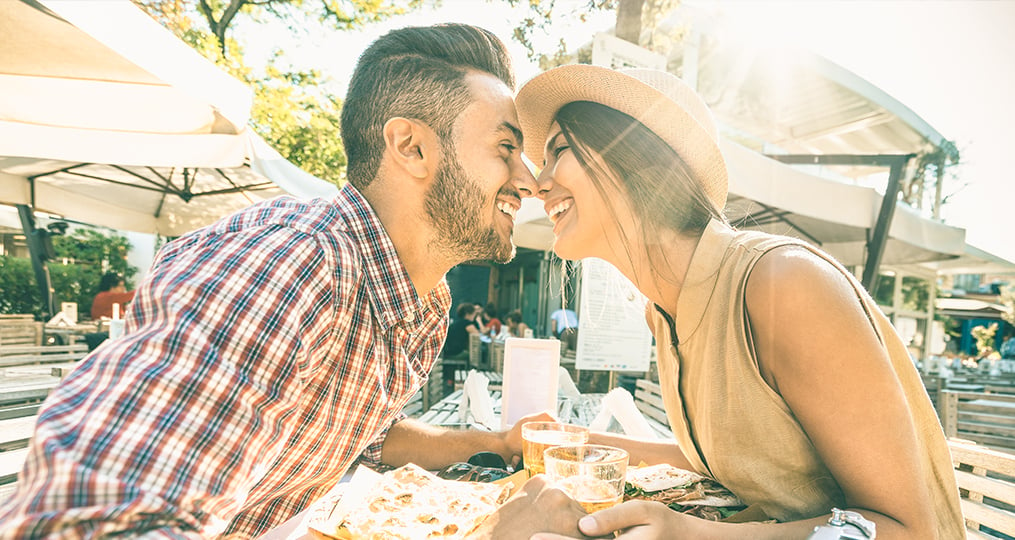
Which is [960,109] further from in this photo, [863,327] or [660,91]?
[863,327]

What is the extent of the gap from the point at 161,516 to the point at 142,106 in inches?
187

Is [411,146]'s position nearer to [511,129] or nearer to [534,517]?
[511,129]

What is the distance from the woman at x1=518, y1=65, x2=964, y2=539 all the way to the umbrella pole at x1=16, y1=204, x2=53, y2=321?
33.5ft

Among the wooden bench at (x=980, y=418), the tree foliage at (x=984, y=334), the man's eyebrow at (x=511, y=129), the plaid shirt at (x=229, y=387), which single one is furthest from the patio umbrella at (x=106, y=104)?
the tree foliage at (x=984, y=334)

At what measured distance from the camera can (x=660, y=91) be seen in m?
1.61

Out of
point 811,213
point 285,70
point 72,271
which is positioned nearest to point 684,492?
point 811,213

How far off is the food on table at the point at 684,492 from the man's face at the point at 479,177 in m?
0.89

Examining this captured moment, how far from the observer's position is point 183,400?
0.76m

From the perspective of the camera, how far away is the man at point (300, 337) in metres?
0.69

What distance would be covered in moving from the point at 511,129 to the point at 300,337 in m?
1.09

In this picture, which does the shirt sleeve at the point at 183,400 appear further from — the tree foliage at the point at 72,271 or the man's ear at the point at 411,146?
the tree foliage at the point at 72,271

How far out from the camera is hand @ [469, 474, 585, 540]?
2.92 feet

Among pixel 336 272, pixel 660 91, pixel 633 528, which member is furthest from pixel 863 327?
pixel 336 272

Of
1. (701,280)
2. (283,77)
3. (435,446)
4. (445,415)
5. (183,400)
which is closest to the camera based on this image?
(183,400)
